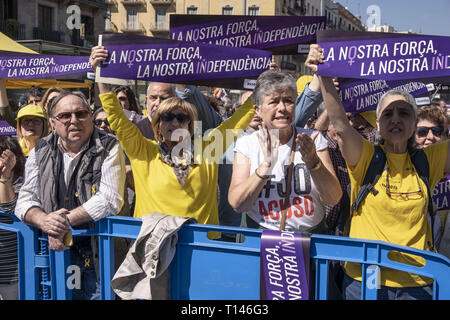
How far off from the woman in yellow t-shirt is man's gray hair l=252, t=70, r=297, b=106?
0.99 feet

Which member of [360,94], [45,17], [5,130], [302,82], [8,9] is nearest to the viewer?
[360,94]

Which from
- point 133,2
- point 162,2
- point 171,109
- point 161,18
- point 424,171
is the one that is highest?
point 133,2

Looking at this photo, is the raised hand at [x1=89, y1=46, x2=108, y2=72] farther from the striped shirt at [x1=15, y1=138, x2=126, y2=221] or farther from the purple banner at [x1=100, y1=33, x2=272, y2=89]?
the striped shirt at [x1=15, y1=138, x2=126, y2=221]

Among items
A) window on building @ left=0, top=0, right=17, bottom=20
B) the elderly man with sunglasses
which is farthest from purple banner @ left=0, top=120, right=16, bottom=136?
window on building @ left=0, top=0, right=17, bottom=20

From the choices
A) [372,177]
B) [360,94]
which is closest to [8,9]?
[360,94]

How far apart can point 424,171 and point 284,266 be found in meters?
0.95

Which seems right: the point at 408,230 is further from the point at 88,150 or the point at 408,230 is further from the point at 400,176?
the point at 88,150

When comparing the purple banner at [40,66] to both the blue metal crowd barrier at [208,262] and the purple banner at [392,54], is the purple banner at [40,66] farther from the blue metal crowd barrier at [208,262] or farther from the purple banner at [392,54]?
the purple banner at [392,54]

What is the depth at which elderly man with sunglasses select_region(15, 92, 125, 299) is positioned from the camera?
2.47 m

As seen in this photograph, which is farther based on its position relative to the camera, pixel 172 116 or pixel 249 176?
pixel 172 116

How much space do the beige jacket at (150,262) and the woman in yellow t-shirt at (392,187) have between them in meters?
0.90

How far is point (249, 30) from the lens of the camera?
3807 mm

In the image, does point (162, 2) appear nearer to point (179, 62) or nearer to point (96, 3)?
point (96, 3)
